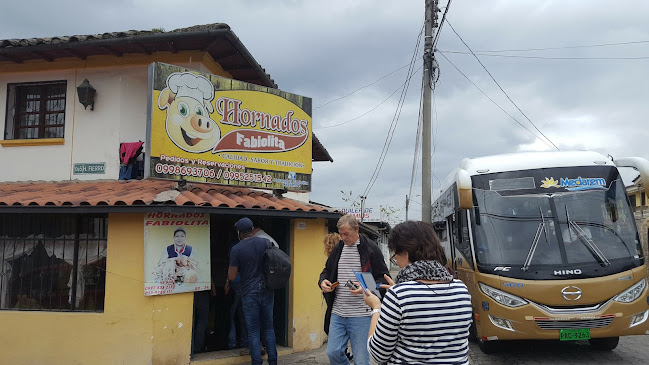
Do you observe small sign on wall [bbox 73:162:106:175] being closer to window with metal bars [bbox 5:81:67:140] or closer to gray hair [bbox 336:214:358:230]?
window with metal bars [bbox 5:81:67:140]

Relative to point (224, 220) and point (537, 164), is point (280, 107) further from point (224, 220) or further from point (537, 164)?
point (537, 164)

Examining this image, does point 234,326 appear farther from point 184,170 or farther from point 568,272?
point 568,272

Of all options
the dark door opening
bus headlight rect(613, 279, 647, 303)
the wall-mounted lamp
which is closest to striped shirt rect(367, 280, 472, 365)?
bus headlight rect(613, 279, 647, 303)

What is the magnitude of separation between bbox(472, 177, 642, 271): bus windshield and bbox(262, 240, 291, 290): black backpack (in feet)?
9.38

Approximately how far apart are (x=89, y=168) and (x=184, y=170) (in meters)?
2.74

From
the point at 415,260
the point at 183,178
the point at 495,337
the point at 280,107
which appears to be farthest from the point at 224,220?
the point at 415,260

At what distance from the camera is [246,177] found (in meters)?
8.23

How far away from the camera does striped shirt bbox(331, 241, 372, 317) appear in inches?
183

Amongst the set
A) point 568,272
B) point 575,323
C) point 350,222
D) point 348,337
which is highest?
point 350,222

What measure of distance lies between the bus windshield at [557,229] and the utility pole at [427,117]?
14.6ft

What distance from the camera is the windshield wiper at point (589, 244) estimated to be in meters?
6.80

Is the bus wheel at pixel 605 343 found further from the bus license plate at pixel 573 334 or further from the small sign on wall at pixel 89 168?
the small sign on wall at pixel 89 168

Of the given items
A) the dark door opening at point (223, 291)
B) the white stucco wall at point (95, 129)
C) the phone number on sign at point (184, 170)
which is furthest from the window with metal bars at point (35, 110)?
the dark door opening at point (223, 291)

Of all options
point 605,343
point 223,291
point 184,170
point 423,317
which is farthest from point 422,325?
point 605,343
